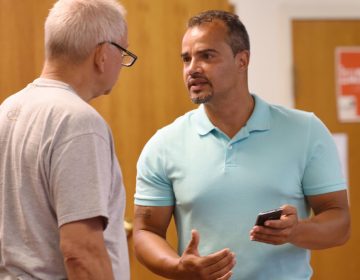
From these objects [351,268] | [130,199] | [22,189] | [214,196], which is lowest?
[351,268]

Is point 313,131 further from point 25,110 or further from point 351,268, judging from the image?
point 351,268

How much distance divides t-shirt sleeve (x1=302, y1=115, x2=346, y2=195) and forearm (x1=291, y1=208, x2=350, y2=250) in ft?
0.24

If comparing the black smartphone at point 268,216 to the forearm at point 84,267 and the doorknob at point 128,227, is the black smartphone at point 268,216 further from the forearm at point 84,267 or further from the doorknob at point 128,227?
the doorknob at point 128,227

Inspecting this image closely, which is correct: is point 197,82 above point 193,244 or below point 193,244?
above

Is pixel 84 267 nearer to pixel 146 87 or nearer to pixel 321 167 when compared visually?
pixel 321 167

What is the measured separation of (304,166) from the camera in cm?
180

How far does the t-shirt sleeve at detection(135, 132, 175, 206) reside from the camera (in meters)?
1.86

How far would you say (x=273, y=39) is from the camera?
3.02m

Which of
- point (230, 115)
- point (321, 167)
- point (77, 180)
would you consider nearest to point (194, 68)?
point (230, 115)

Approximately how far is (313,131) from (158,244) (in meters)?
0.57

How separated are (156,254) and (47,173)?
2.00 ft

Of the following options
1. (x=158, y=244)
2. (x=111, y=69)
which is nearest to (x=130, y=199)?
(x=158, y=244)

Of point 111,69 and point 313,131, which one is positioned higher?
point 111,69

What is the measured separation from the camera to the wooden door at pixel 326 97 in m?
3.05
